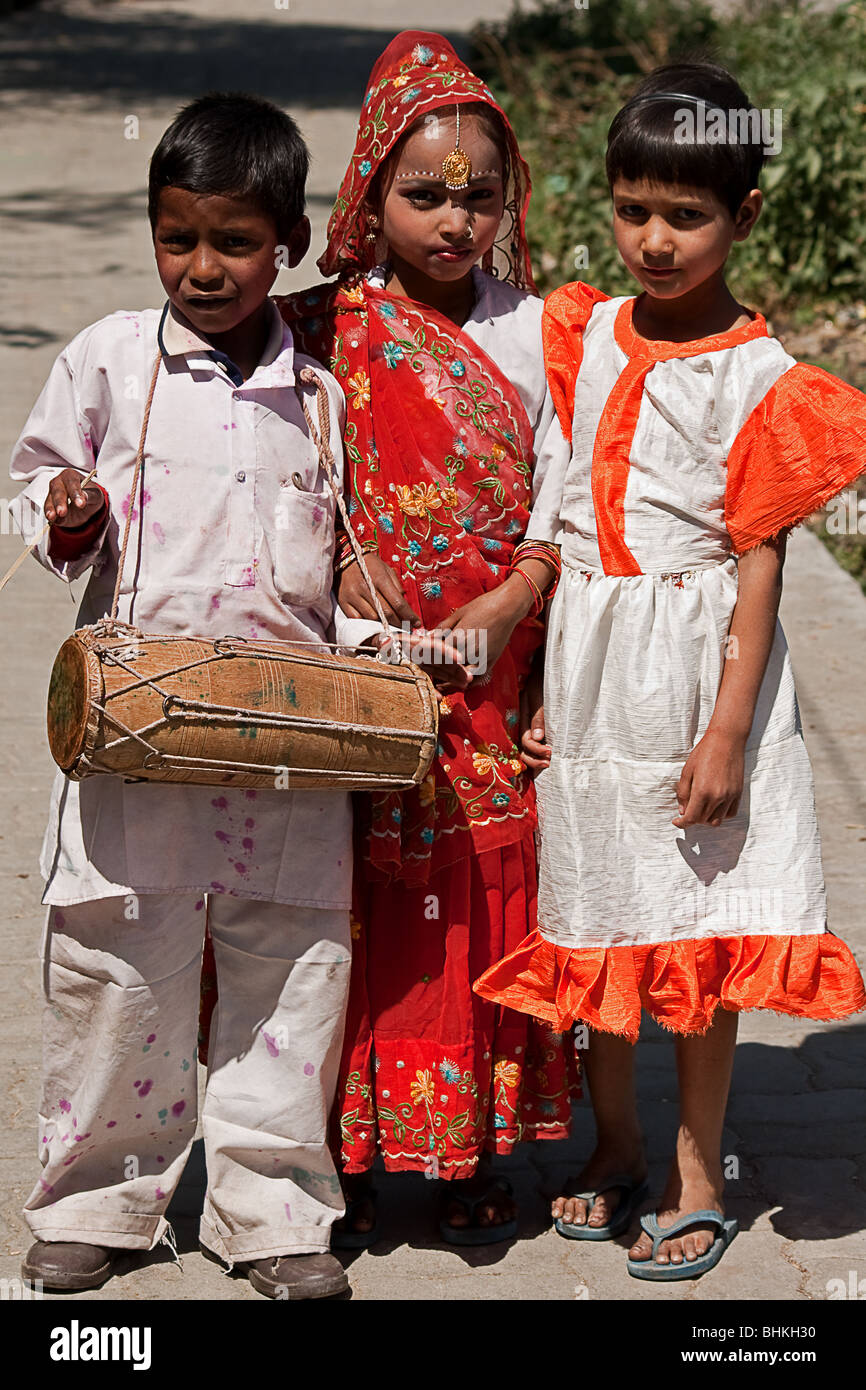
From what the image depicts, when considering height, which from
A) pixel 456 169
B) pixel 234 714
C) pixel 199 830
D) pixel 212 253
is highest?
pixel 456 169

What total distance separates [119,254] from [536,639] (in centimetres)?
913

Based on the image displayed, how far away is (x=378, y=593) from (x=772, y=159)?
6750 mm

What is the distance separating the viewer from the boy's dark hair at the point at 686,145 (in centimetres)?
279

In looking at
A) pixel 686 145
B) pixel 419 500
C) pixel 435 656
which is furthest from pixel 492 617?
pixel 686 145

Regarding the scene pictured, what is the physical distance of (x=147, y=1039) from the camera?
9.61ft

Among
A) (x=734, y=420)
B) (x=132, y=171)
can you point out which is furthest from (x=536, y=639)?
(x=132, y=171)

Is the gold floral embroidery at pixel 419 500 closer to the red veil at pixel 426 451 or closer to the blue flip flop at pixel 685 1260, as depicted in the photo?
the red veil at pixel 426 451

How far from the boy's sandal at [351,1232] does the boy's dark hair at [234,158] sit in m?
1.69

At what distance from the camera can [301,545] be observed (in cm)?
288

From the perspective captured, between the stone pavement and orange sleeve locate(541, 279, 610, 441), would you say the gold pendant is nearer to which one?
orange sleeve locate(541, 279, 610, 441)

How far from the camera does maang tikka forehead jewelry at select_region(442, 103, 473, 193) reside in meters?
2.91

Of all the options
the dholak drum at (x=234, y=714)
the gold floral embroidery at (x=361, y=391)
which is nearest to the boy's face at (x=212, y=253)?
the gold floral embroidery at (x=361, y=391)

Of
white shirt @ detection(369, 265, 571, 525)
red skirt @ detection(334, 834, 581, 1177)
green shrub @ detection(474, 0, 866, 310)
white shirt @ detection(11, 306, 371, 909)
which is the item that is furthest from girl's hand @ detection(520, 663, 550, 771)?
green shrub @ detection(474, 0, 866, 310)

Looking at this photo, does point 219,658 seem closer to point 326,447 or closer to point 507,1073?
point 326,447
